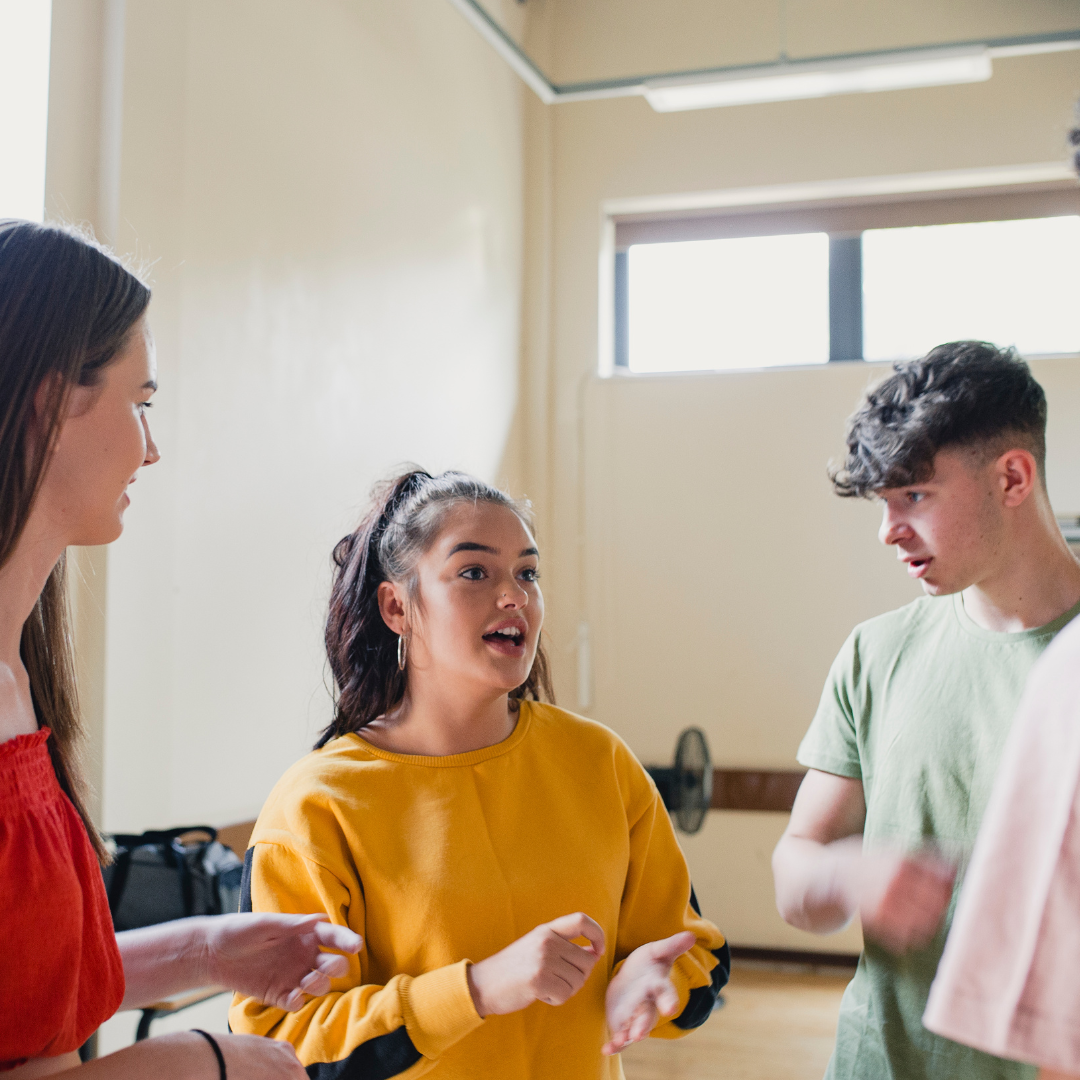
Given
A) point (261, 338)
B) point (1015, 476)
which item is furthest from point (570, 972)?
point (261, 338)

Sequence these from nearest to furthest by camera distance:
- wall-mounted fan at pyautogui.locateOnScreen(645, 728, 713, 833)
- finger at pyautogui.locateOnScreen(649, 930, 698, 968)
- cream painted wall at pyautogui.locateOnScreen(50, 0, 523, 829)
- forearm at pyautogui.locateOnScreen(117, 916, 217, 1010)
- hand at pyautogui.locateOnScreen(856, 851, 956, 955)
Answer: forearm at pyautogui.locateOnScreen(117, 916, 217, 1010)
hand at pyautogui.locateOnScreen(856, 851, 956, 955)
finger at pyautogui.locateOnScreen(649, 930, 698, 968)
cream painted wall at pyautogui.locateOnScreen(50, 0, 523, 829)
wall-mounted fan at pyautogui.locateOnScreen(645, 728, 713, 833)

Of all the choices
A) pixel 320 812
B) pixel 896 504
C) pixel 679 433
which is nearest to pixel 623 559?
pixel 679 433

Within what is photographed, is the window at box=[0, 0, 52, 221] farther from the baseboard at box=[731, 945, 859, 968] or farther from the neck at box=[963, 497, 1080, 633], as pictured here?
the baseboard at box=[731, 945, 859, 968]

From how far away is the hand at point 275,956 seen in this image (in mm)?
1049

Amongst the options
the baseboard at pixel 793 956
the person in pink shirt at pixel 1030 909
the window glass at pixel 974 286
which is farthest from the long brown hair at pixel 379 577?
the window glass at pixel 974 286

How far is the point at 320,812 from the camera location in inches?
49.8

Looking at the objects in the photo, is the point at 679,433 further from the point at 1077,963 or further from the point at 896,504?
the point at 1077,963

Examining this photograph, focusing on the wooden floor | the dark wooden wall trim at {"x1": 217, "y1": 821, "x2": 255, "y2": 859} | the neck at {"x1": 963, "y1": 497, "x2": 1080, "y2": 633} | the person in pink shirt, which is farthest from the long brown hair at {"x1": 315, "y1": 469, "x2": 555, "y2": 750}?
the wooden floor

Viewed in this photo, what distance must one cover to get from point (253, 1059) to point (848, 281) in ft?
14.5

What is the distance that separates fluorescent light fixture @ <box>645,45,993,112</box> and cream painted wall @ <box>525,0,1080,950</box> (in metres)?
1.31

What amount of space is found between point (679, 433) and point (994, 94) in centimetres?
192

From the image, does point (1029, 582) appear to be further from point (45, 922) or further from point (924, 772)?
point (45, 922)

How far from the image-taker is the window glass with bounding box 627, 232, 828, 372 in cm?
472

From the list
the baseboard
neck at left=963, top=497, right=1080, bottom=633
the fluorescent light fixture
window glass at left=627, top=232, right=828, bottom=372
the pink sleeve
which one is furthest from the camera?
window glass at left=627, top=232, right=828, bottom=372
